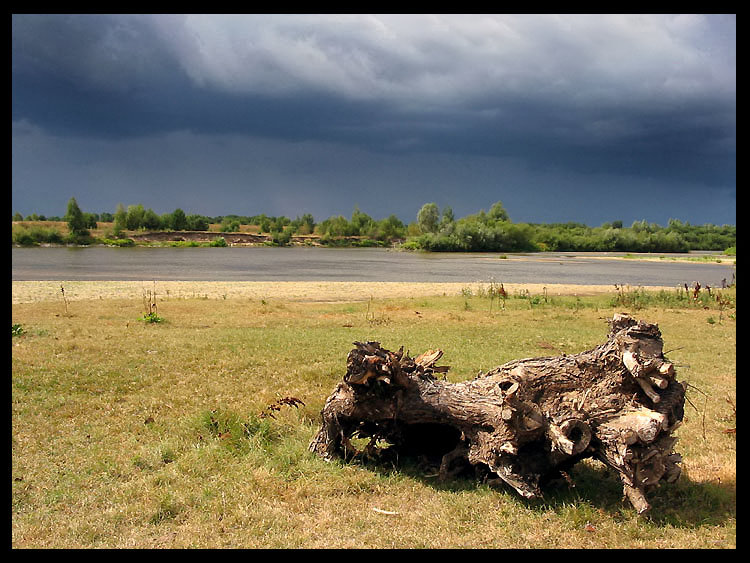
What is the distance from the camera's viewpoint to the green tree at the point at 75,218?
468 feet

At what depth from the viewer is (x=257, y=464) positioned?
6770 millimetres

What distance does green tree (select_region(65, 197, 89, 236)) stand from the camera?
468 feet

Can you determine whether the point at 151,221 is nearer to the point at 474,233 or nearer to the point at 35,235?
the point at 35,235

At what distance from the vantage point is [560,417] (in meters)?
5.71

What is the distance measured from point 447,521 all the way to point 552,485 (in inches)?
57.1

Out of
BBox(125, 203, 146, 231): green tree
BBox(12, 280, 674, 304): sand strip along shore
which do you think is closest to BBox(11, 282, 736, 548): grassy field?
BBox(12, 280, 674, 304): sand strip along shore

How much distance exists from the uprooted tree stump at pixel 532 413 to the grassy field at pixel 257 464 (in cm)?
34

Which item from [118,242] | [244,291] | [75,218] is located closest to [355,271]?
[244,291]

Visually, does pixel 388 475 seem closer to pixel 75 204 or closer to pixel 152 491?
pixel 152 491

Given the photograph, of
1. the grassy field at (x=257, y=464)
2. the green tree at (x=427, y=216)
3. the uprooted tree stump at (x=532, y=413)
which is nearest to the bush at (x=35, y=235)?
the green tree at (x=427, y=216)

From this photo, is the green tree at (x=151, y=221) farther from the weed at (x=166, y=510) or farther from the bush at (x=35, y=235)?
the weed at (x=166, y=510)

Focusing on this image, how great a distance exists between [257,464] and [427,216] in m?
161

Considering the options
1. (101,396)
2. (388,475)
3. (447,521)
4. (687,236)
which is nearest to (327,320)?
(101,396)
